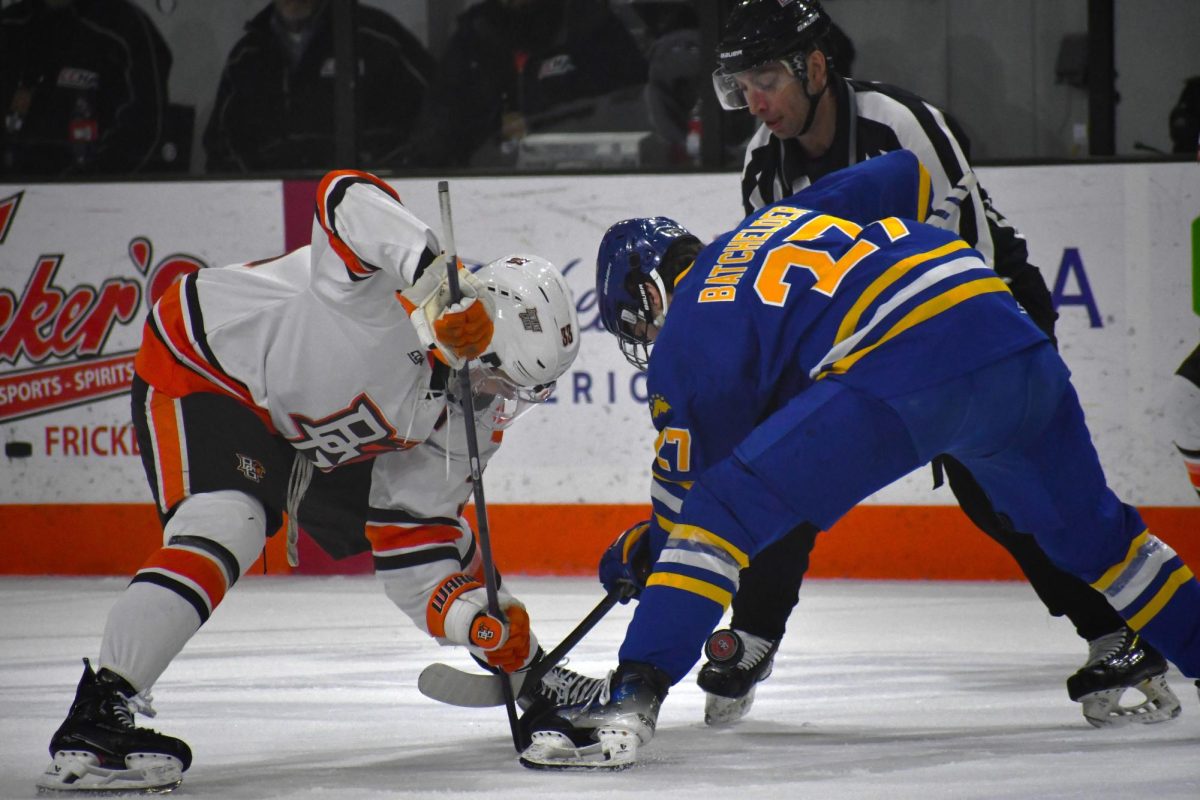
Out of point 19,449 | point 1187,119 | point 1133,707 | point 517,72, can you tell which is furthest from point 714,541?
point 19,449

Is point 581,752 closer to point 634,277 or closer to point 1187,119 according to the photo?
point 634,277

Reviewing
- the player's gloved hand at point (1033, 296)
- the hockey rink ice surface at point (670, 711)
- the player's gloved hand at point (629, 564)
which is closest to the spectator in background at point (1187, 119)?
the hockey rink ice surface at point (670, 711)

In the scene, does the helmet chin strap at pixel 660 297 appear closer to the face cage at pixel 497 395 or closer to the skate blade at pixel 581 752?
the face cage at pixel 497 395

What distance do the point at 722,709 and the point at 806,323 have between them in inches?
31.4

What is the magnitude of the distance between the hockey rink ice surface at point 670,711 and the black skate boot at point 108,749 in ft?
0.14

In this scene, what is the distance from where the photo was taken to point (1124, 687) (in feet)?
8.30

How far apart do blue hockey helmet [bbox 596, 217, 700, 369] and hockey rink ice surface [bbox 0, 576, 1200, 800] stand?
62 centimetres

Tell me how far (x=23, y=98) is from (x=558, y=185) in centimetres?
161

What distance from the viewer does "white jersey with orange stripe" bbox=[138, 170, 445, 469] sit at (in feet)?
7.89

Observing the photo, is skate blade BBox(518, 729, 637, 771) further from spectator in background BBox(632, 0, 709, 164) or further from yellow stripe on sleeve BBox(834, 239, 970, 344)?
spectator in background BBox(632, 0, 709, 164)

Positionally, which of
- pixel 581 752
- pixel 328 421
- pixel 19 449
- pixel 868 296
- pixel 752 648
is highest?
pixel 868 296

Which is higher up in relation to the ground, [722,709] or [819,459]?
[819,459]

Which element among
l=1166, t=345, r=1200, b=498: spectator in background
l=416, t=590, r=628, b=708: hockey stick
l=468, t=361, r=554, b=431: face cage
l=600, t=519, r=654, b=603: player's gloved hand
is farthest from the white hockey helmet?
l=1166, t=345, r=1200, b=498: spectator in background

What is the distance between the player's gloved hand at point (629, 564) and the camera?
2.42 metres
